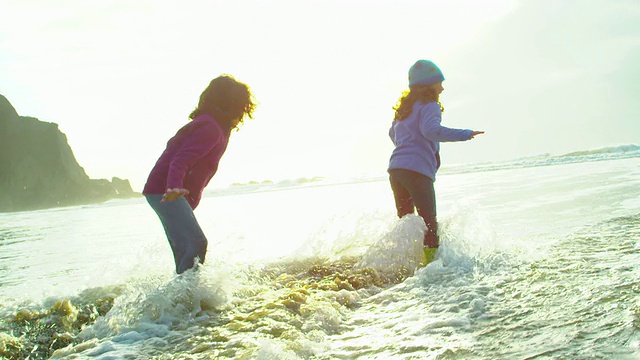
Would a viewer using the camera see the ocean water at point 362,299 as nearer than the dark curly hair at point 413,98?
Yes

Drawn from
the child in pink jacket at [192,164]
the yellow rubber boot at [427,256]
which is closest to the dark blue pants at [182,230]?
the child in pink jacket at [192,164]

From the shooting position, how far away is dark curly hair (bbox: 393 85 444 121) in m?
4.81

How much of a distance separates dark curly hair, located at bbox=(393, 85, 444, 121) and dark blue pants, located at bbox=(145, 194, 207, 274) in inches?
97.0

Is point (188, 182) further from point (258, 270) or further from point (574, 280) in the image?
point (574, 280)

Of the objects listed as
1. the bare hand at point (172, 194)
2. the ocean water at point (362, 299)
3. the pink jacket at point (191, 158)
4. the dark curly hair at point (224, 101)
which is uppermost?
the dark curly hair at point (224, 101)

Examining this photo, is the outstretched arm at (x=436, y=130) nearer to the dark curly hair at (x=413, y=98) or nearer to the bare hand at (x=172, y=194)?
the dark curly hair at (x=413, y=98)

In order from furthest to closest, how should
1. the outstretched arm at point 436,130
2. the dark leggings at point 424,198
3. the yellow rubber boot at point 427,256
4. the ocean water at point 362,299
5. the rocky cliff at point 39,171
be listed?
the rocky cliff at point 39,171, the dark leggings at point 424,198, the yellow rubber boot at point 427,256, the outstretched arm at point 436,130, the ocean water at point 362,299

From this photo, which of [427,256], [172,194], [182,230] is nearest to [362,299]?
[427,256]

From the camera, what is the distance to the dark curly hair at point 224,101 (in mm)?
3869

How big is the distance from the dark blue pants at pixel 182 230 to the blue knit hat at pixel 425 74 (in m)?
2.64

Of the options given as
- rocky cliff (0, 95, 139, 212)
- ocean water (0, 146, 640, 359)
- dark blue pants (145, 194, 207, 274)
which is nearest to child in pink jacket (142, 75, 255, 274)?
dark blue pants (145, 194, 207, 274)

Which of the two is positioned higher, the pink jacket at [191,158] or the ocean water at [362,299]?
the pink jacket at [191,158]

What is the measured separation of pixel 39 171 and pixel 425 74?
3148 inches

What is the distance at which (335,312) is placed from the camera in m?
3.11
